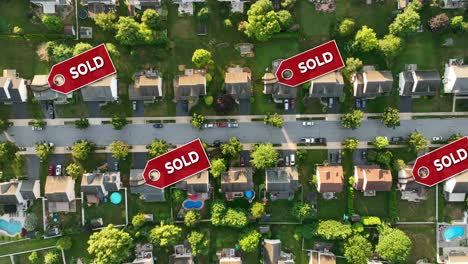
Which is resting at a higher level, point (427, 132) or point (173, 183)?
point (427, 132)

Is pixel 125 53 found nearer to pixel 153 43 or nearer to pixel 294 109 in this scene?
pixel 153 43

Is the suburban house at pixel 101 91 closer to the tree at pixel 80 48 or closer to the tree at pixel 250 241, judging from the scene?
the tree at pixel 80 48

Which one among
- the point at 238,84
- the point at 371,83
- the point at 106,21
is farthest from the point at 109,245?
the point at 371,83

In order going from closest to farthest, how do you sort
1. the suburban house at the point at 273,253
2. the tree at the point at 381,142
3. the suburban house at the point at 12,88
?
1. the suburban house at the point at 12,88
2. the tree at the point at 381,142
3. the suburban house at the point at 273,253

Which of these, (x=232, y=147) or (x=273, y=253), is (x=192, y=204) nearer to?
(x=232, y=147)

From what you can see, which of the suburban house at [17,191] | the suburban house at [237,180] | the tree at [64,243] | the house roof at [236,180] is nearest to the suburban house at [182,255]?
the suburban house at [237,180]

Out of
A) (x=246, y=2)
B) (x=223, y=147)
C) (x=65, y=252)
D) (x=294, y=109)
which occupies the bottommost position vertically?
(x=65, y=252)

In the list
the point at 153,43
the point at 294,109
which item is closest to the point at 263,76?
the point at 294,109
